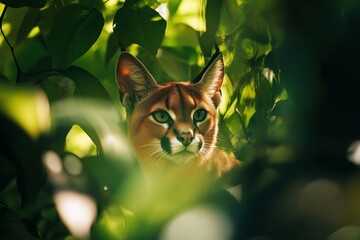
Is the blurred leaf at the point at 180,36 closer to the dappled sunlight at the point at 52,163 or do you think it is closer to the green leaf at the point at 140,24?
the green leaf at the point at 140,24

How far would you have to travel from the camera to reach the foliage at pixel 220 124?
0.22 metres

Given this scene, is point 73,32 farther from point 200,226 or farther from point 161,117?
point 200,226

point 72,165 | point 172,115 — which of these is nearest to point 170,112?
point 172,115

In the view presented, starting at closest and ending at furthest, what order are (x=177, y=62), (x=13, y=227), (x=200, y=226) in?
(x=200, y=226) < (x=13, y=227) < (x=177, y=62)

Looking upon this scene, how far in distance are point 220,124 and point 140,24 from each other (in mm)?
104

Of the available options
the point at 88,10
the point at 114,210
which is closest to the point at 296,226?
the point at 114,210

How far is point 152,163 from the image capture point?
36 cm

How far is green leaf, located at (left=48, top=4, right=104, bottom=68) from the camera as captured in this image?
0.39m

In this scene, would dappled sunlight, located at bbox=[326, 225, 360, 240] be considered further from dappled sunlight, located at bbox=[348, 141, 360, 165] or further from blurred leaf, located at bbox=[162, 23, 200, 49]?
blurred leaf, located at bbox=[162, 23, 200, 49]

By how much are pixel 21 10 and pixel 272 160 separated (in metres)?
0.30

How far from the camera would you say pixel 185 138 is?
39 cm

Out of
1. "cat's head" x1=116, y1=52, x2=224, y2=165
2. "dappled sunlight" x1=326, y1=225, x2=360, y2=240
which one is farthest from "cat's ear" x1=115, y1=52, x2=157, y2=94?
"dappled sunlight" x1=326, y1=225, x2=360, y2=240

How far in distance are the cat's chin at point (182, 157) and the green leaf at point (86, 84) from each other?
2.7 inches

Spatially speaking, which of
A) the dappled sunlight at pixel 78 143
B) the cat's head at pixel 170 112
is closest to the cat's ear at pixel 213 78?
the cat's head at pixel 170 112
